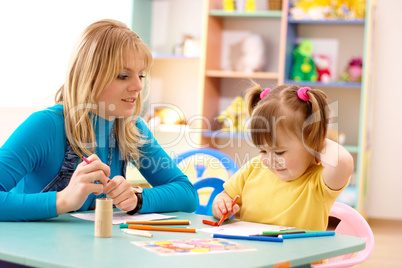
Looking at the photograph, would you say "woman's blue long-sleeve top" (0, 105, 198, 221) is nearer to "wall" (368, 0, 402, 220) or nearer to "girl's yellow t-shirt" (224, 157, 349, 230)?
"girl's yellow t-shirt" (224, 157, 349, 230)

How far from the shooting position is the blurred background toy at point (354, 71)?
3871 mm

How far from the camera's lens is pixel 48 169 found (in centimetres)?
135

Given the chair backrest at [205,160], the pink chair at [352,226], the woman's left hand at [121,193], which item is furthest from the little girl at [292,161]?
the chair backrest at [205,160]

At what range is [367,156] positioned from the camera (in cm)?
394

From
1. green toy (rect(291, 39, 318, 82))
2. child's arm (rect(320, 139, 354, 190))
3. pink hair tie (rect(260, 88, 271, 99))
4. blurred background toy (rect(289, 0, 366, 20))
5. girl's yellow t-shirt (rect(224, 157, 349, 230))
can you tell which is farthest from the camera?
green toy (rect(291, 39, 318, 82))

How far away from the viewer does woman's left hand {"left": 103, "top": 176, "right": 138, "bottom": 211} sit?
50.1 inches

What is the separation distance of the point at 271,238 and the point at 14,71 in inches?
85.8

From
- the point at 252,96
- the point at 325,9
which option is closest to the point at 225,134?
the point at 325,9

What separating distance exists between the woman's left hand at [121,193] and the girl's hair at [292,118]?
1.14 ft

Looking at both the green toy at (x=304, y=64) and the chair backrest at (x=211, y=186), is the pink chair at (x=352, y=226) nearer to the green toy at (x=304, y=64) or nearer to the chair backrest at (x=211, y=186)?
the chair backrest at (x=211, y=186)

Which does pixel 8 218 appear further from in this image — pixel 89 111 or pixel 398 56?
pixel 398 56

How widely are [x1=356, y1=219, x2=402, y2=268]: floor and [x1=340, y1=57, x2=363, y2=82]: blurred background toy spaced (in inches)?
43.1

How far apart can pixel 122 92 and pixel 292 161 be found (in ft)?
1.57

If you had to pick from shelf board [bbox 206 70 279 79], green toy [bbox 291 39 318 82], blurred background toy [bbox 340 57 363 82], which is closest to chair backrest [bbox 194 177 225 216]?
shelf board [bbox 206 70 279 79]
